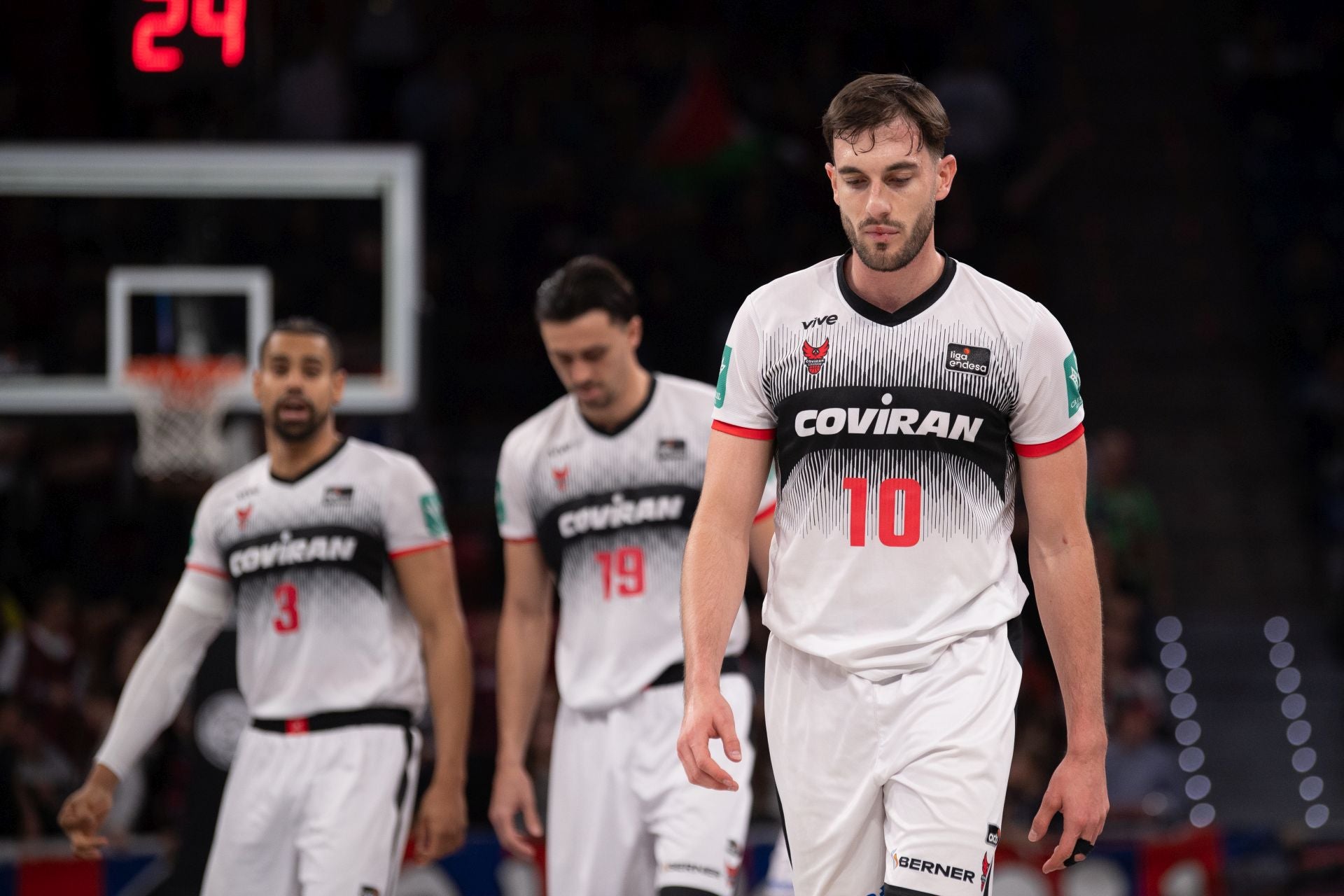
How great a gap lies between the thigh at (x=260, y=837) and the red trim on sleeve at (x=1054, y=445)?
3.11 m

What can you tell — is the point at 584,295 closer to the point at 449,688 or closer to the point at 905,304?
the point at 449,688

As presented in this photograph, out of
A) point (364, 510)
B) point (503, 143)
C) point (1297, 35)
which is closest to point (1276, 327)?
point (1297, 35)

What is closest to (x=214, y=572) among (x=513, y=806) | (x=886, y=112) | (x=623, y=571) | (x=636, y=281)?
(x=513, y=806)

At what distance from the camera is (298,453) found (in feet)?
21.4

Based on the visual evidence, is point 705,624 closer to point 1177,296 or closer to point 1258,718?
point 1258,718

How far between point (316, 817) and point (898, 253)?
3165mm

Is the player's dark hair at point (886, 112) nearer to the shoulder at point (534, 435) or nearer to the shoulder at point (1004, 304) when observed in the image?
the shoulder at point (1004, 304)

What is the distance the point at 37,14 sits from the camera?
17.3m

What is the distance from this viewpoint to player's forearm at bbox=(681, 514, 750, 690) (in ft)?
13.8

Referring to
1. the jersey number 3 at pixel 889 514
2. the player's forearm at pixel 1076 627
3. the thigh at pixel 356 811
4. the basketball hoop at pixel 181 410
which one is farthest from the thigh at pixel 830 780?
the basketball hoop at pixel 181 410

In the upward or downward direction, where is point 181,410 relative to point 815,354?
upward

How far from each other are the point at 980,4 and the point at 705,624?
571 inches

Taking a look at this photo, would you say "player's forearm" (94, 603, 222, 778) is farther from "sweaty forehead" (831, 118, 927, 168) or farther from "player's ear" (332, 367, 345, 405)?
"sweaty forehead" (831, 118, 927, 168)

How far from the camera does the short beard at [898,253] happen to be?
4.23 meters
